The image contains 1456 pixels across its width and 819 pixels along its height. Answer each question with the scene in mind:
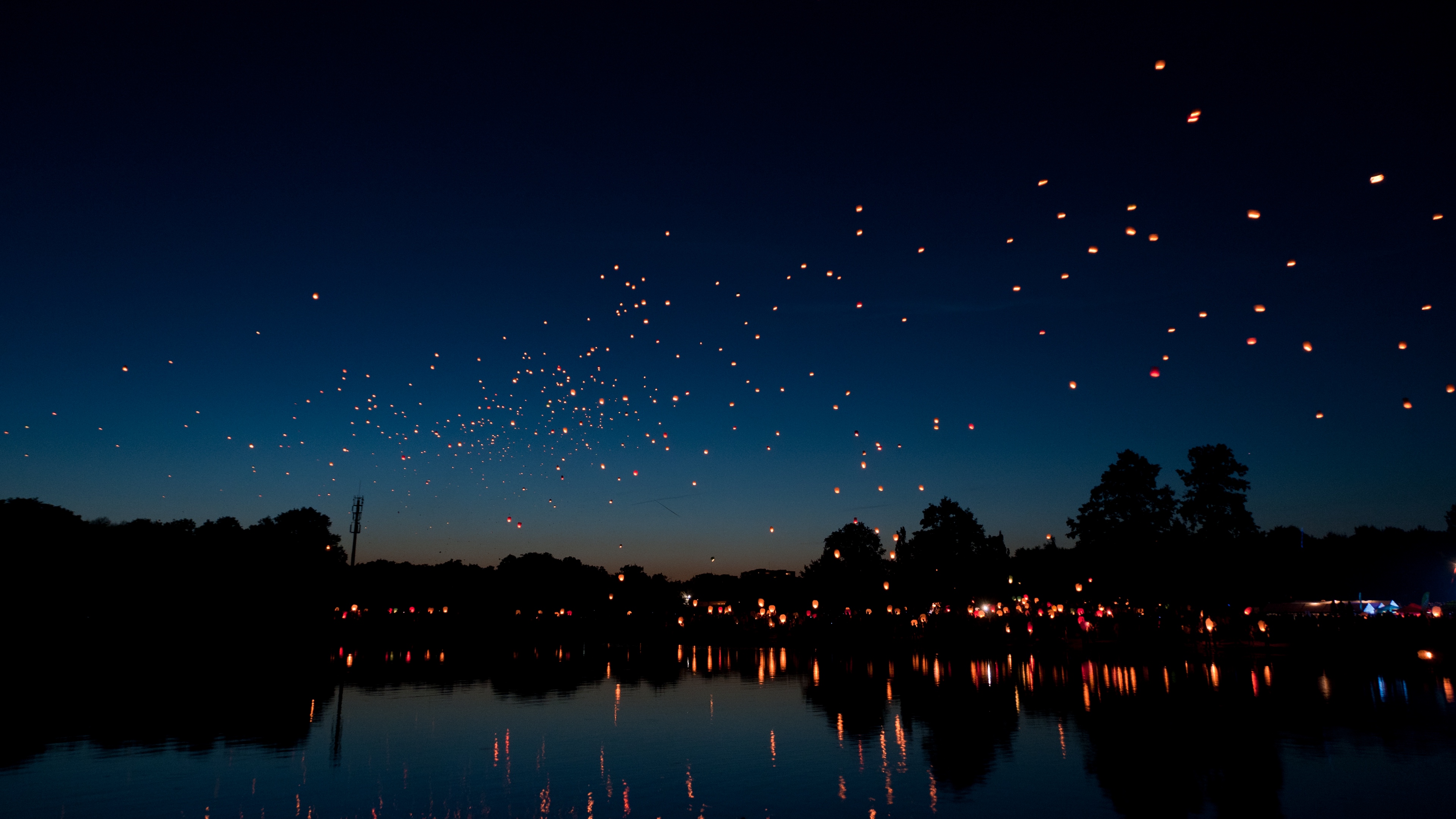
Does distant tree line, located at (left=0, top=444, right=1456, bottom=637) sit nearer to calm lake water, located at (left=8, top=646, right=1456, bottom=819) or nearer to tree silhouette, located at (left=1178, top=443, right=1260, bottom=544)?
tree silhouette, located at (left=1178, top=443, right=1260, bottom=544)

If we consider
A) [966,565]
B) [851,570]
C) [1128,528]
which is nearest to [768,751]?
[1128,528]

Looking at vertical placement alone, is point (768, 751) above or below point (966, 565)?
below

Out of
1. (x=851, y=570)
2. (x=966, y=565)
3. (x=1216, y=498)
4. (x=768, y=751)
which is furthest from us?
(x=851, y=570)

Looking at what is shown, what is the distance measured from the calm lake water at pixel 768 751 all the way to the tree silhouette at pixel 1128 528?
51.0 ft

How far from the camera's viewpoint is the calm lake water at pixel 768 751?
7.56 metres

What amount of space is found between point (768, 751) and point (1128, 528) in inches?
1174

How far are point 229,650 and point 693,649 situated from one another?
18.3m

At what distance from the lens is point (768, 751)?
10.3m

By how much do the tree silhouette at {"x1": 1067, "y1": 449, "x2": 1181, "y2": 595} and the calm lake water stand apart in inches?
612

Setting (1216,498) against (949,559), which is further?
(949,559)

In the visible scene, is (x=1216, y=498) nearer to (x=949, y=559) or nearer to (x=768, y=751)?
(x=949, y=559)

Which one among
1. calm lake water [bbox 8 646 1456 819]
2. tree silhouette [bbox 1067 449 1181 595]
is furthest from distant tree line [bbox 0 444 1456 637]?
calm lake water [bbox 8 646 1456 819]

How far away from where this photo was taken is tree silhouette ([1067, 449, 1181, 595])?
3369 centimetres

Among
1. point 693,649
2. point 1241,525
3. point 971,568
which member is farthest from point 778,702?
point 971,568
